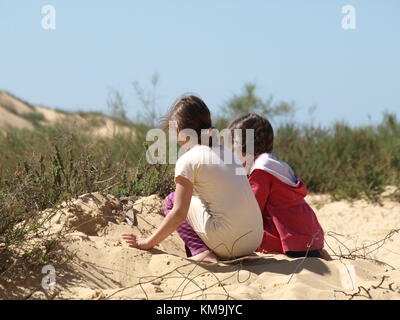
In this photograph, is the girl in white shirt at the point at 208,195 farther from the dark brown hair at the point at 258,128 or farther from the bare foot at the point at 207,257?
the dark brown hair at the point at 258,128

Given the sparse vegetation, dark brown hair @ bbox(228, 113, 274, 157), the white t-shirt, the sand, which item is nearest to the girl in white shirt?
the white t-shirt

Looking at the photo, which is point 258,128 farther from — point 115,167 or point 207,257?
point 115,167

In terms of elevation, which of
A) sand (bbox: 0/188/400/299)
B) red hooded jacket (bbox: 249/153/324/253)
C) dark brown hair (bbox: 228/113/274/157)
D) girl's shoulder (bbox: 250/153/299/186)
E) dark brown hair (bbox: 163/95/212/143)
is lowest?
sand (bbox: 0/188/400/299)

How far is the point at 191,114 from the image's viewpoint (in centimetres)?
386

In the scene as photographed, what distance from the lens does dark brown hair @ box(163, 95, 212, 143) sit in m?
3.87

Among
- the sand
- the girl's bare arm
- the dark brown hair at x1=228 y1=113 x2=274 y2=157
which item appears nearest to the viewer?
the sand

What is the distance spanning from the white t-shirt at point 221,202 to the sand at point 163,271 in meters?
0.15

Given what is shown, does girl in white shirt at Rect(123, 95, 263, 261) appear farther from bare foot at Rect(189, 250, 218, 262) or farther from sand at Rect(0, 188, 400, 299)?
sand at Rect(0, 188, 400, 299)

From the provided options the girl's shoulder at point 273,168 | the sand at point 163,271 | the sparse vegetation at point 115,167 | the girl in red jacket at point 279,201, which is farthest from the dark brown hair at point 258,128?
the sparse vegetation at point 115,167

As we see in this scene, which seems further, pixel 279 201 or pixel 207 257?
pixel 279 201

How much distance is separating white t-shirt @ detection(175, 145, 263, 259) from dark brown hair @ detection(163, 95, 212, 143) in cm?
13

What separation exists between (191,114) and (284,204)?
839mm

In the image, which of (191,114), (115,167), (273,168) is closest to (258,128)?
(273,168)
